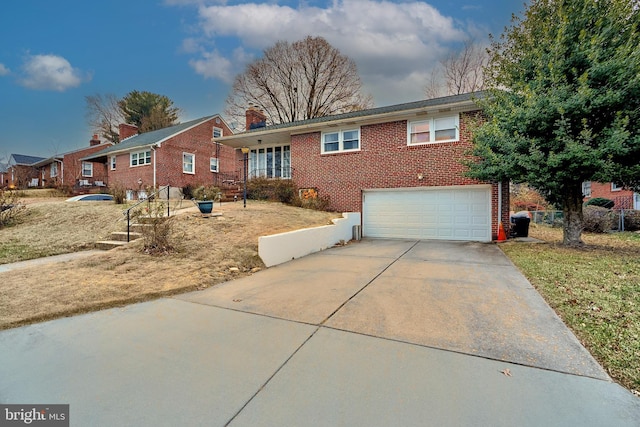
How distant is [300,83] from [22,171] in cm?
3056

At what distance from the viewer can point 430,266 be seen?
22.7ft

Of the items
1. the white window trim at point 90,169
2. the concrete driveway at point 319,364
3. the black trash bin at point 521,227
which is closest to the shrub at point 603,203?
the black trash bin at point 521,227

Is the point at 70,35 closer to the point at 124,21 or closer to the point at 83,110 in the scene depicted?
the point at 124,21

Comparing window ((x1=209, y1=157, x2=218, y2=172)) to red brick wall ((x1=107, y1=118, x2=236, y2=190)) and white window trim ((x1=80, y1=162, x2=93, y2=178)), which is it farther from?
white window trim ((x1=80, y1=162, x2=93, y2=178))

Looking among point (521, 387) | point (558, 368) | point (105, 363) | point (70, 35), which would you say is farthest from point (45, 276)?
point (70, 35)

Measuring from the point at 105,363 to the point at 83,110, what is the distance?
44543 mm

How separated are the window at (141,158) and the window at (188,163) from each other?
2.25 metres

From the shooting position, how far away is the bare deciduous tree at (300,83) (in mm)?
27625

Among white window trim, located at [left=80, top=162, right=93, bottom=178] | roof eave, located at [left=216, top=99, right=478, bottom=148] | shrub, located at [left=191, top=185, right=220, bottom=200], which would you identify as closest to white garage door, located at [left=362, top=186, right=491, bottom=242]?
roof eave, located at [left=216, top=99, right=478, bottom=148]

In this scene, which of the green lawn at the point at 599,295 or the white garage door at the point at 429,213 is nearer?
the green lawn at the point at 599,295

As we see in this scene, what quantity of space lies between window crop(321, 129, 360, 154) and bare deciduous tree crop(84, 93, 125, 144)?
113 ft

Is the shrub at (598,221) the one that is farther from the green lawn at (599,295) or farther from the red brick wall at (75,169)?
the red brick wall at (75,169)

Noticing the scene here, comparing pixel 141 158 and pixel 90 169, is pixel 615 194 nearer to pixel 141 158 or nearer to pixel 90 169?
pixel 141 158

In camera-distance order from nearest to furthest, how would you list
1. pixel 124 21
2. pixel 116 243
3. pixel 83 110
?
pixel 116 243 → pixel 124 21 → pixel 83 110
